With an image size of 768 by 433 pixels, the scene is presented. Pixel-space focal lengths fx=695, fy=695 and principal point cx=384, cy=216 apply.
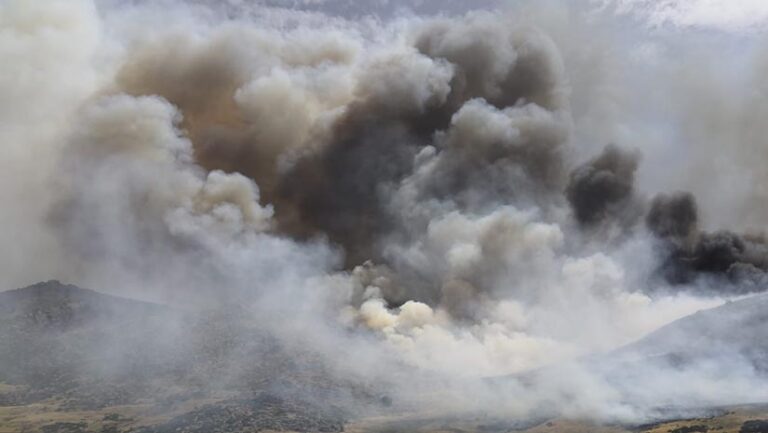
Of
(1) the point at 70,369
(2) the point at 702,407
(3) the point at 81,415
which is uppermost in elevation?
(1) the point at 70,369

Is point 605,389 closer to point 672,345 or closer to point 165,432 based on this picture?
point 672,345

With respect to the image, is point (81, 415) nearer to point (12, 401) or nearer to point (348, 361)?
point (12, 401)

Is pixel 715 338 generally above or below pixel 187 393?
above

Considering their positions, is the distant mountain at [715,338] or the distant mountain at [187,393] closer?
the distant mountain at [187,393]

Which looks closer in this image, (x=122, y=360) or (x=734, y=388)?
(x=734, y=388)

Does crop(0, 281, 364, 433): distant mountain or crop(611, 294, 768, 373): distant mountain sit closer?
crop(0, 281, 364, 433): distant mountain

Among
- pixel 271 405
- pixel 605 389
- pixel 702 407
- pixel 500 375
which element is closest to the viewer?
pixel 702 407

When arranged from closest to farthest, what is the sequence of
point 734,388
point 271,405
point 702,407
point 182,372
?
point 702,407 < point 734,388 < point 271,405 < point 182,372

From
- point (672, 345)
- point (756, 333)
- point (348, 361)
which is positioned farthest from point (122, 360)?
point (756, 333)

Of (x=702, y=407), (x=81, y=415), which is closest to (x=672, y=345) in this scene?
(x=702, y=407)

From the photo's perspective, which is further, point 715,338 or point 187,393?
point 187,393

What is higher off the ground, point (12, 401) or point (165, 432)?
point (12, 401)
